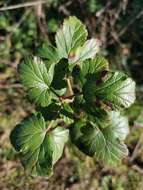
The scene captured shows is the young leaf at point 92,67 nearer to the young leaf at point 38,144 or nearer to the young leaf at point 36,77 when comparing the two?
the young leaf at point 36,77


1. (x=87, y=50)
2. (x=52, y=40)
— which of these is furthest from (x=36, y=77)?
(x=52, y=40)

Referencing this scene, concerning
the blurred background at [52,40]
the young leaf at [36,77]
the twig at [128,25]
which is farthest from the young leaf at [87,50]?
the twig at [128,25]

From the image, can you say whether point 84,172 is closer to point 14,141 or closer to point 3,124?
point 3,124

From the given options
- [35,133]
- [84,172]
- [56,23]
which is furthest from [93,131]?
[56,23]

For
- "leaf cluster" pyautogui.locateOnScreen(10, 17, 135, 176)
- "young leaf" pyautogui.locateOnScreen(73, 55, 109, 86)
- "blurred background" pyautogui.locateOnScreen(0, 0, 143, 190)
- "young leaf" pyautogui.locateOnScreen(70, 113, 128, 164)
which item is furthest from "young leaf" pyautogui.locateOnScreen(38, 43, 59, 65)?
"blurred background" pyautogui.locateOnScreen(0, 0, 143, 190)

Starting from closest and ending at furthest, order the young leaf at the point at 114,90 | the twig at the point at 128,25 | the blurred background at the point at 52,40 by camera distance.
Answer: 1. the young leaf at the point at 114,90
2. the blurred background at the point at 52,40
3. the twig at the point at 128,25

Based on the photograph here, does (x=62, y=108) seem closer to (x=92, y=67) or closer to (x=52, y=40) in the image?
(x=92, y=67)

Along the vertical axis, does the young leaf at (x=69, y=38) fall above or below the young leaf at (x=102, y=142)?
above
